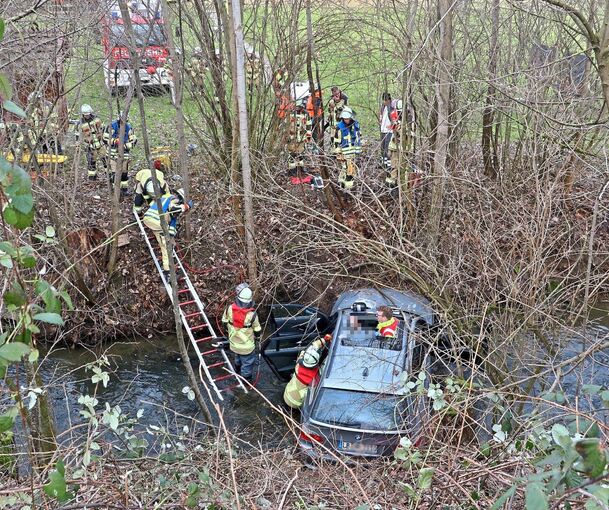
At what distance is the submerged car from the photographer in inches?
261

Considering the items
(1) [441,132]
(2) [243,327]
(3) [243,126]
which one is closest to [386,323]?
(2) [243,327]

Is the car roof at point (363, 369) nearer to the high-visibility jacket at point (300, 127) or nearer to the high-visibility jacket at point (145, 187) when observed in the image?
the high-visibility jacket at point (145, 187)

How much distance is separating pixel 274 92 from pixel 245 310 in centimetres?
487

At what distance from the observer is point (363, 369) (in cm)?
721

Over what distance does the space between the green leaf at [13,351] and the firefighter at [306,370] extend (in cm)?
597

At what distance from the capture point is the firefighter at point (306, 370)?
8.12 metres

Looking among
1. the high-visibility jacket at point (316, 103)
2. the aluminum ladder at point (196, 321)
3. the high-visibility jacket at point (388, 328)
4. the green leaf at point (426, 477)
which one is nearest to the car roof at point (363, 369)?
the high-visibility jacket at point (388, 328)

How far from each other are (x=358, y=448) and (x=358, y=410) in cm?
38

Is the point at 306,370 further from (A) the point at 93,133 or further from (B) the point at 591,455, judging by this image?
(A) the point at 93,133

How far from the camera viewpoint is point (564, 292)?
23.2 ft

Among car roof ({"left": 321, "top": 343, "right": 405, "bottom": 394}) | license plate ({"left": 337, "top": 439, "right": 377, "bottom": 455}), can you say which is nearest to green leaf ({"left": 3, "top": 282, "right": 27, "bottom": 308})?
car roof ({"left": 321, "top": 343, "right": 405, "bottom": 394})

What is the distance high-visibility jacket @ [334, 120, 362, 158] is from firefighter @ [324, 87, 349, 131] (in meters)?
0.36

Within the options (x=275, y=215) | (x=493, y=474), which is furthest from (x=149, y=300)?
(x=493, y=474)

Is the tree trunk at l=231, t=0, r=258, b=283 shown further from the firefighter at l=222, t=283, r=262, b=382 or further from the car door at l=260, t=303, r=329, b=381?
the car door at l=260, t=303, r=329, b=381
